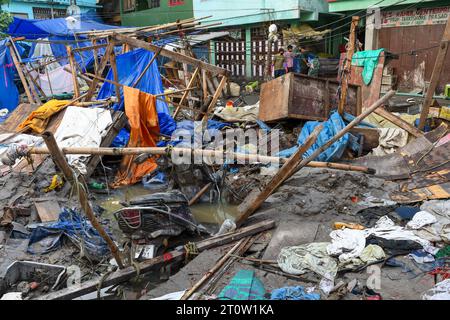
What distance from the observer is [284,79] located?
898 cm

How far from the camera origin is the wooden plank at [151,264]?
4000mm

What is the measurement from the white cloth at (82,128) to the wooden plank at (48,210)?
3.93 feet

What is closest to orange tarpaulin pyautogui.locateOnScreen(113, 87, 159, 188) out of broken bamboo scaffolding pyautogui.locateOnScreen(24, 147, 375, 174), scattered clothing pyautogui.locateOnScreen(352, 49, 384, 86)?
broken bamboo scaffolding pyautogui.locateOnScreen(24, 147, 375, 174)

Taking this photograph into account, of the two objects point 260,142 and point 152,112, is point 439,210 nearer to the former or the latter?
point 260,142

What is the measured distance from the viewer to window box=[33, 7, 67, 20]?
22.0 m

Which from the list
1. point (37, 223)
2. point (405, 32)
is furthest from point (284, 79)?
point (405, 32)

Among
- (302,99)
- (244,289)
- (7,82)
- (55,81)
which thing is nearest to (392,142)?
(302,99)

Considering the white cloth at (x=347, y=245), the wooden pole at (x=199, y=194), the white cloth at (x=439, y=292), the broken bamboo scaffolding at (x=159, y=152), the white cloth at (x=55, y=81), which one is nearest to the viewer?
the white cloth at (x=439, y=292)

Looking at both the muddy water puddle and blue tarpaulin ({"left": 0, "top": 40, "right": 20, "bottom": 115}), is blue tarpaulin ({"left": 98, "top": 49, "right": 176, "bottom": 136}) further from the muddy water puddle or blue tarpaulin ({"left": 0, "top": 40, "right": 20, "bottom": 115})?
blue tarpaulin ({"left": 0, "top": 40, "right": 20, "bottom": 115})

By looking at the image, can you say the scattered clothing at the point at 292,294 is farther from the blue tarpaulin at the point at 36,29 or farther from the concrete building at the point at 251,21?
the blue tarpaulin at the point at 36,29

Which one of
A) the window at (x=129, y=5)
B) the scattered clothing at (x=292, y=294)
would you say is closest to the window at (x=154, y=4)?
the window at (x=129, y=5)

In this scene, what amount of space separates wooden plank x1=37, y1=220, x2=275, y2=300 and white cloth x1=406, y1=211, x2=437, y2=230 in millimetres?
1724

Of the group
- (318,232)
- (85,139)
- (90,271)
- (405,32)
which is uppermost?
(405,32)

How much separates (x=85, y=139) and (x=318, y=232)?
16.7 ft
